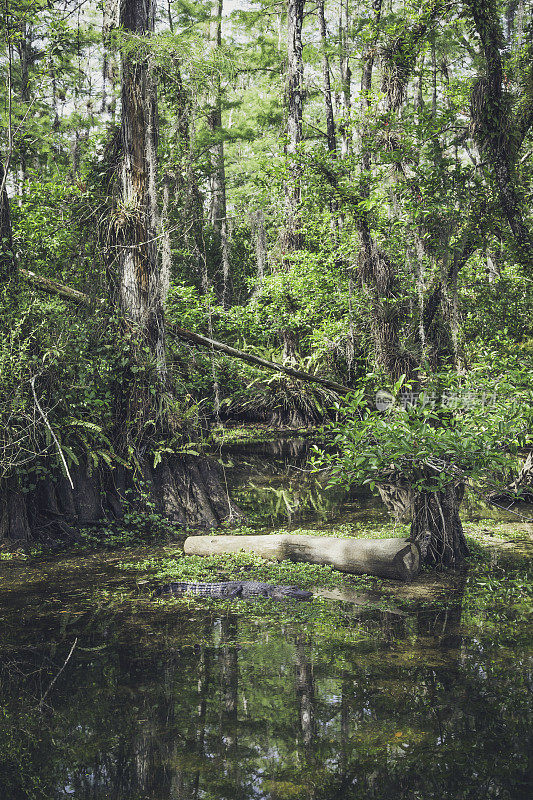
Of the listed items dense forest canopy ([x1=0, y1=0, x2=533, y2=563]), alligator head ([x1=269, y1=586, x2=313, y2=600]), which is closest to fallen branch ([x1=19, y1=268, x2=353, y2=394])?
dense forest canopy ([x1=0, y1=0, x2=533, y2=563])

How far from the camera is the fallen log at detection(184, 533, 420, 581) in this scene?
693cm

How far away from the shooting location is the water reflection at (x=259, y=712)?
3252 mm

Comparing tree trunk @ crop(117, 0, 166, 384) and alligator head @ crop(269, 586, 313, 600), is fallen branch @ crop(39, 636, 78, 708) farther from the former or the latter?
tree trunk @ crop(117, 0, 166, 384)

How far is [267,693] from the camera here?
4.24 metres

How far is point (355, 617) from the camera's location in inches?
226

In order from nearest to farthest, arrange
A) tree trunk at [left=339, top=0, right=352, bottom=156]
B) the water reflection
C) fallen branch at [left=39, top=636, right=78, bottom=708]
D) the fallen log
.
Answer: the water reflection → fallen branch at [left=39, top=636, right=78, bottom=708] → the fallen log → tree trunk at [left=339, top=0, right=352, bottom=156]

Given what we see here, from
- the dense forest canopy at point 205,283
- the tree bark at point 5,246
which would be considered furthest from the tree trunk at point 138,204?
the tree bark at point 5,246

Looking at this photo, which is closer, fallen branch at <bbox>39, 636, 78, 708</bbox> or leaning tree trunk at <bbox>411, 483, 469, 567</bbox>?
fallen branch at <bbox>39, 636, 78, 708</bbox>

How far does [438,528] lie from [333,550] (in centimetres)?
123

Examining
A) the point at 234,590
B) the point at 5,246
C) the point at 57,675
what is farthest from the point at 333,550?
the point at 5,246

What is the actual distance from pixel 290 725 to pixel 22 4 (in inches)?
398

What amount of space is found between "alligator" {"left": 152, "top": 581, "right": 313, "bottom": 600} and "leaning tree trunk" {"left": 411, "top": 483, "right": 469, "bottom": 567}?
1.68 m

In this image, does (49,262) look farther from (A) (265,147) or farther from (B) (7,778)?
(A) (265,147)

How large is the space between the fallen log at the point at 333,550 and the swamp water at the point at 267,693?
238 millimetres
